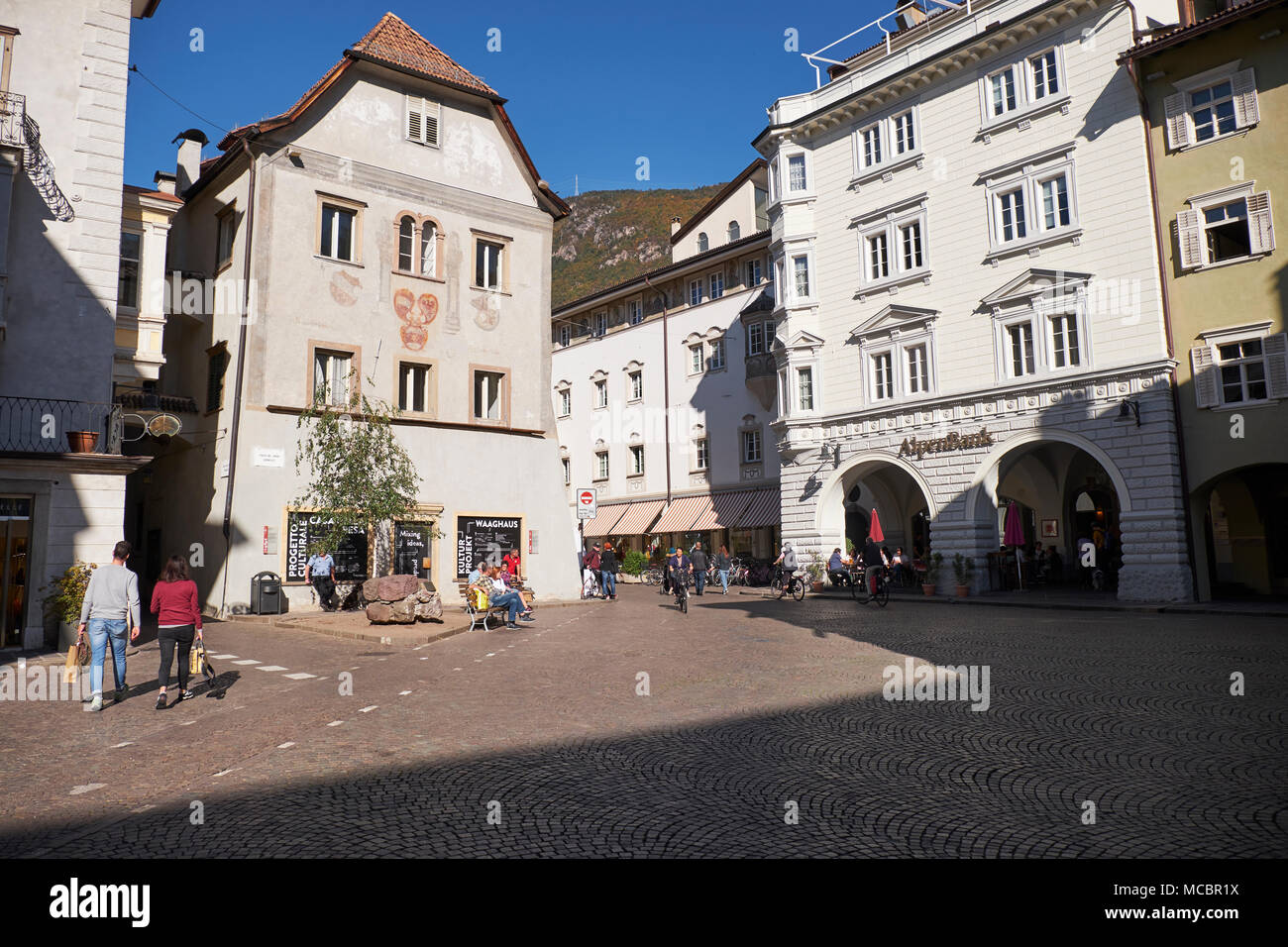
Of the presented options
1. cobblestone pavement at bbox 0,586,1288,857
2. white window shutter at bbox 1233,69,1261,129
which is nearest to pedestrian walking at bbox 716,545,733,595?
cobblestone pavement at bbox 0,586,1288,857

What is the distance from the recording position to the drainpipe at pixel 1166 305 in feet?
80.8

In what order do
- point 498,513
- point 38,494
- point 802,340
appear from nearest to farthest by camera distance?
point 38,494 → point 498,513 → point 802,340

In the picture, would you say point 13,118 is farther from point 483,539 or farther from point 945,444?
point 945,444

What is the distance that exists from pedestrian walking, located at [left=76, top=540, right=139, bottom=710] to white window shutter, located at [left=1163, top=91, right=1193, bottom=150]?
1117 inches

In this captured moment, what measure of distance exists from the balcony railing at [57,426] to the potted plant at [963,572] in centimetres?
2418

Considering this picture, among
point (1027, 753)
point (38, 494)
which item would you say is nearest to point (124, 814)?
point (1027, 753)

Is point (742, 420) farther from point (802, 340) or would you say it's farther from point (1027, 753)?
point (1027, 753)

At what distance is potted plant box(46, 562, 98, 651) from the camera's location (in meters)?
15.8

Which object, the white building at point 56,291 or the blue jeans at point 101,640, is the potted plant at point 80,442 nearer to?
the white building at point 56,291

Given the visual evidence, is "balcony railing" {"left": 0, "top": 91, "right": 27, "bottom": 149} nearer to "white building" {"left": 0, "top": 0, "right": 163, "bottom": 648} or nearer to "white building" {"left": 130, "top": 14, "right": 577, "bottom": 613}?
"white building" {"left": 0, "top": 0, "right": 163, "bottom": 648}

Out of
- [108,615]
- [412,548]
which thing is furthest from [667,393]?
[108,615]

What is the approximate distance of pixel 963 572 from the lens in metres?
28.8

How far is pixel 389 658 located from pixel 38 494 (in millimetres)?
7796

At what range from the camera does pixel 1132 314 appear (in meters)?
25.7
